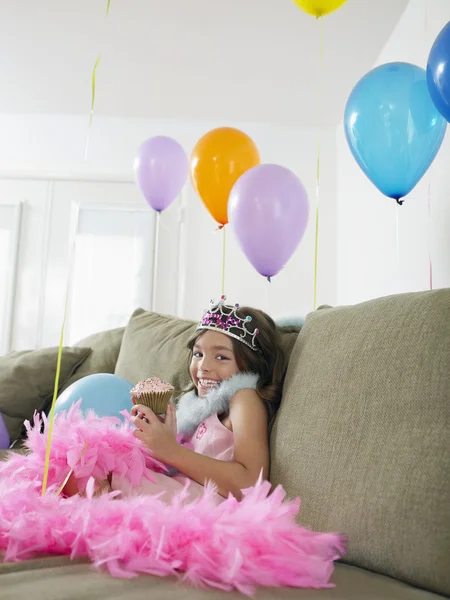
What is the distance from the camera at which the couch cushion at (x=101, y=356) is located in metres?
2.27

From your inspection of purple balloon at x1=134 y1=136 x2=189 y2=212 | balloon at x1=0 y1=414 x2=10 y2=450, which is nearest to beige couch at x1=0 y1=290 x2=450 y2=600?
balloon at x1=0 y1=414 x2=10 y2=450

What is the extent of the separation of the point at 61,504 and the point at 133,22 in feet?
9.97

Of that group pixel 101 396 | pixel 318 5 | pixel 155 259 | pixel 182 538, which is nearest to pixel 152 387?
pixel 101 396

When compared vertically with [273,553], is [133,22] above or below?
above

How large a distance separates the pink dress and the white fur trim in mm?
25

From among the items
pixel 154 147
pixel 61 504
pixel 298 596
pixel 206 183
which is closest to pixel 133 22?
pixel 154 147

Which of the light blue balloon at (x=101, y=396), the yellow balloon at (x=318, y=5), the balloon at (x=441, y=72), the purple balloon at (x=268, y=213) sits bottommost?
the light blue balloon at (x=101, y=396)

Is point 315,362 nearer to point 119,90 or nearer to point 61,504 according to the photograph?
point 61,504

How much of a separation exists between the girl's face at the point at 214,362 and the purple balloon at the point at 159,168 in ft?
5.61

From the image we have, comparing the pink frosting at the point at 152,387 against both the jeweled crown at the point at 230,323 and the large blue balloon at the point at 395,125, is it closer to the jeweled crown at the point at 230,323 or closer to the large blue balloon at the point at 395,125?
the jeweled crown at the point at 230,323

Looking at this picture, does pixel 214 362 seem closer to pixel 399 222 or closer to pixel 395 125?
pixel 395 125

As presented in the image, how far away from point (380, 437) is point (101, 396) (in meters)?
1.04

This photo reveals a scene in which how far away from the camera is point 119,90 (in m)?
4.18

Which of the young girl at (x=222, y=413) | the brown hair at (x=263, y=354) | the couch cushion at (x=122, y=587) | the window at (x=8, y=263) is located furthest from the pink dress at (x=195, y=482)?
the window at (x=8, y=263)
